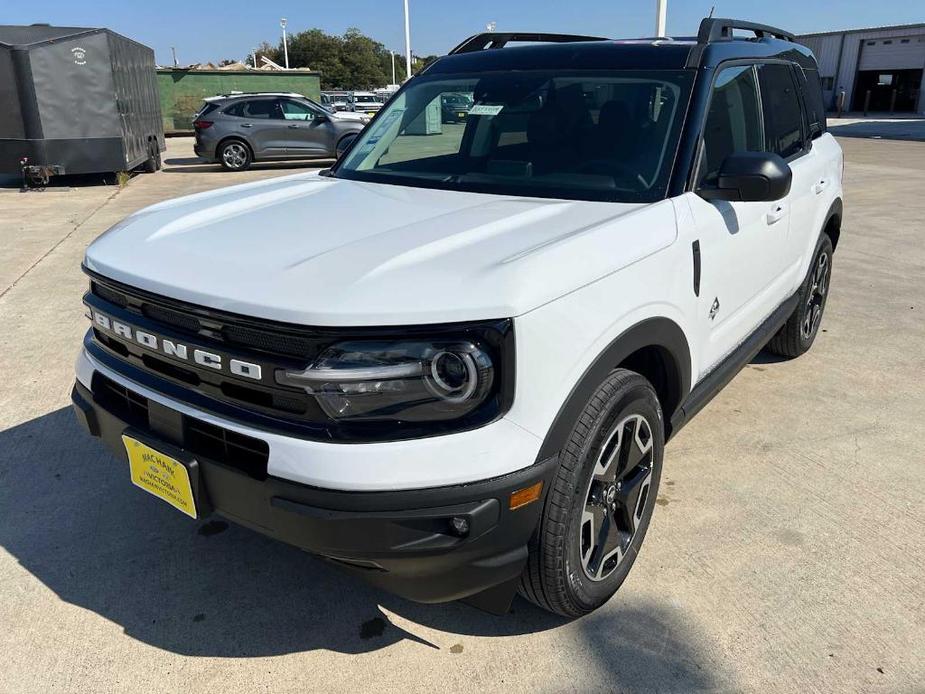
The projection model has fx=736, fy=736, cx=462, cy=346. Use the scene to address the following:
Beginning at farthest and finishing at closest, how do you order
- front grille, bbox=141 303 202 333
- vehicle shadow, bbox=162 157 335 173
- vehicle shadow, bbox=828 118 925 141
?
vehicle shadow, bbox=828 118 925 141 → vehicle shadow, bbox=162 157 335 173 → front grille, bbox=141 303 202 333

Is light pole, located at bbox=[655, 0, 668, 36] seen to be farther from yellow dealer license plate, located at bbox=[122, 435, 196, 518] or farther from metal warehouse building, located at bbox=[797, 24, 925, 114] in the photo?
metal warehouse building, located at bbox=[797, 24, 925, 114]

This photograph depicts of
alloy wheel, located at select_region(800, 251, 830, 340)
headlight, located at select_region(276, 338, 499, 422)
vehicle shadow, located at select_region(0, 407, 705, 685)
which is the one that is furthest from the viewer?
alloy wheel, located at select_region(800, 251, 830, 340)

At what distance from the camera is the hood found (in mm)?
1855

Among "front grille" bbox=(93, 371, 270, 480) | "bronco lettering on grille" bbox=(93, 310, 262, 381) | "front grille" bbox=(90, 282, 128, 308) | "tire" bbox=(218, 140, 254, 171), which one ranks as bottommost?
"tire" bbox=(218, 140, 254, 171)

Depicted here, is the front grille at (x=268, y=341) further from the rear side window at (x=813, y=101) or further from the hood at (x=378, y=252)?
the rear side window at (x=813, y=101)

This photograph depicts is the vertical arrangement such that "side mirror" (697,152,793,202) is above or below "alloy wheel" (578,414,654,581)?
above

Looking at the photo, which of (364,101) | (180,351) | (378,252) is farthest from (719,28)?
(364,101)

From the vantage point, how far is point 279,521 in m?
1.95

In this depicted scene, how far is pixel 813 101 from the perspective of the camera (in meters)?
4.47

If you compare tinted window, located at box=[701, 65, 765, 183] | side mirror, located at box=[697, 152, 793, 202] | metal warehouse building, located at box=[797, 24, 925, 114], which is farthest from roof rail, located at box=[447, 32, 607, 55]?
metal warehouse building, located at box=[797, 24, 925, 114]

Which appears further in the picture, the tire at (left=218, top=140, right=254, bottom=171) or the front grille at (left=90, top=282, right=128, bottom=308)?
the tire at (left=218, top=140, right=254, bottom=171)

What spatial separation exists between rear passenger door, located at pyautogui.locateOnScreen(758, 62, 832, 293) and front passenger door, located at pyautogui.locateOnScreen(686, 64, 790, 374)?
0.13 meters

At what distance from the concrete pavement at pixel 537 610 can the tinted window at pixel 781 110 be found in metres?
1.41

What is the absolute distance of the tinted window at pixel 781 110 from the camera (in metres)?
3.62
